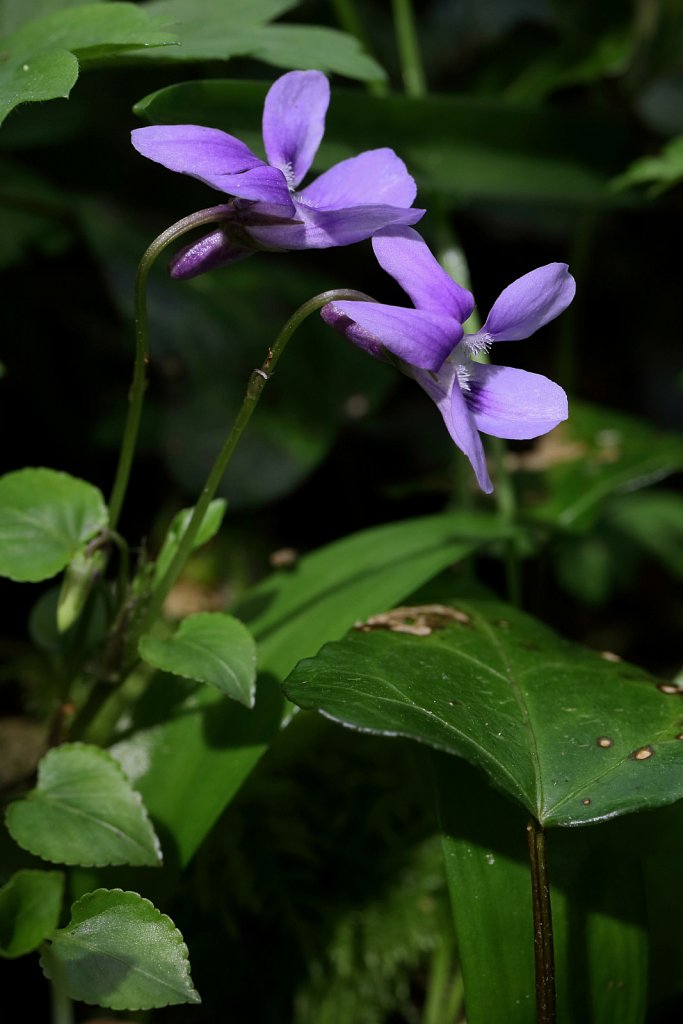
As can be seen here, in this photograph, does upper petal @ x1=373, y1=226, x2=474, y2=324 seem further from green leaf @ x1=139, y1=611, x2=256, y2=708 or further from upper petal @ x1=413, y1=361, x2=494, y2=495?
green leaf @ x1=139, y1=611, x2=256, y2=708

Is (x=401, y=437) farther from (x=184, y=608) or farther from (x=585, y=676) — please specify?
(x=585, y=676)

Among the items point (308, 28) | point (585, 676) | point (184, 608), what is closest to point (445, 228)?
point (308, 28)

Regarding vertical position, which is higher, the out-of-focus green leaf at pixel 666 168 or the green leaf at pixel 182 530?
the out-of-focus green leaf at pixel 666 168

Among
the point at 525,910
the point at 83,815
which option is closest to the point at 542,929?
the point at 525,910

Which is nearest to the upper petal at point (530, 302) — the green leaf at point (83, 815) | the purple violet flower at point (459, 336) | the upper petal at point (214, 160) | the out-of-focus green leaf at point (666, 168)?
the purple violet flower at point (459, 336)

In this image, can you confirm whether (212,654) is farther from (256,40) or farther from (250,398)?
(256,40)

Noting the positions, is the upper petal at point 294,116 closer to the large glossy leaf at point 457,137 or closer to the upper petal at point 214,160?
the upper petal at point 214,160

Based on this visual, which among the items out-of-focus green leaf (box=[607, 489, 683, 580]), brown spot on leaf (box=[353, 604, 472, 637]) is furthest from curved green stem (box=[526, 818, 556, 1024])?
out-of-focus green leaf (box=[607, 489, 683, 580])
